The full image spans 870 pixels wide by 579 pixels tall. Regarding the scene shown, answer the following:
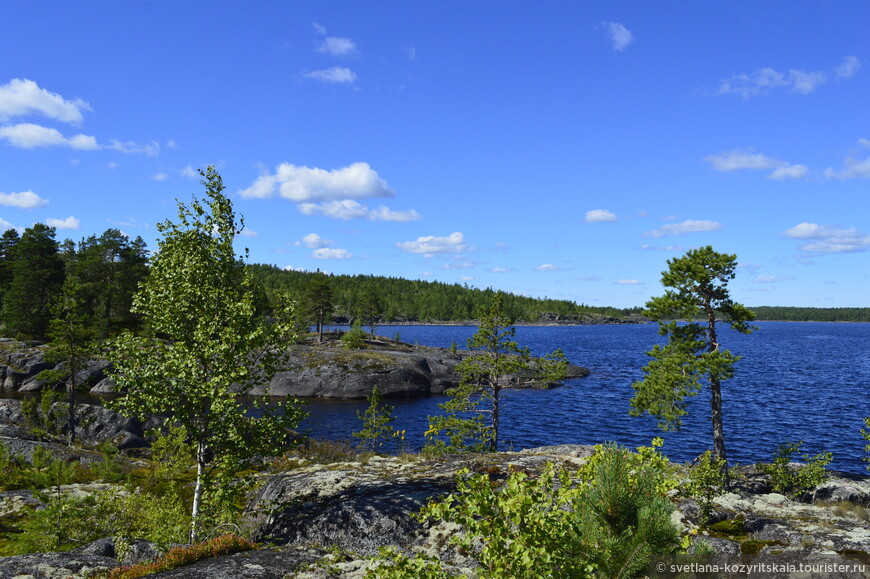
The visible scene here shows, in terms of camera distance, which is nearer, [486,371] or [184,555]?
[184,555]

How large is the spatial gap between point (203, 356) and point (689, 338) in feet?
73.9

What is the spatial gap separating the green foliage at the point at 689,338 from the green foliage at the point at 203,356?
60.7ft

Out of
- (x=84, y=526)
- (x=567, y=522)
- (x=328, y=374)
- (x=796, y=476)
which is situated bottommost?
(x=328, y=374)

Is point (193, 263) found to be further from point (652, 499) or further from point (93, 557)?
point (652, 499)

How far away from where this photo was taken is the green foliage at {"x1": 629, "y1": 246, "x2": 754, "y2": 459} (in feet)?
80.5

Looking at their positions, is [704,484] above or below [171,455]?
above

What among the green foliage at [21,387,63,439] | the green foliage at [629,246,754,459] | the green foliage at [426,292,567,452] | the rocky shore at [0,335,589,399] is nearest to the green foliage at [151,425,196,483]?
the green foliage at [426,292,567,452]

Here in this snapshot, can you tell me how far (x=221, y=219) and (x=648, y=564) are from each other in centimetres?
1428

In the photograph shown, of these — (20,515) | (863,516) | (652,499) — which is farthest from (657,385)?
(20,515)

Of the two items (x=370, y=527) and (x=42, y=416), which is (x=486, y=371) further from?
(x=42, y=416)

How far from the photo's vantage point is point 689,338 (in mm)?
25391

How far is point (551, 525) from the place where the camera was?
4785 millimetres

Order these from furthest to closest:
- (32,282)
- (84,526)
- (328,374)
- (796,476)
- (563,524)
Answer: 1. (32,282)
2. (328,374)
3. (796,476)
4. (84,526)
5. (563,524)

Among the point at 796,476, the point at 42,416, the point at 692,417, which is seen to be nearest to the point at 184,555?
the point at 796,476
